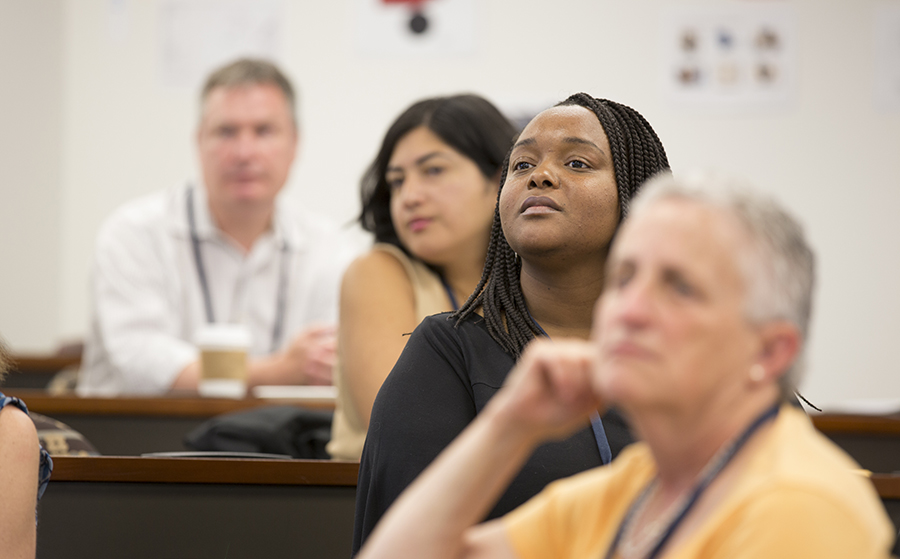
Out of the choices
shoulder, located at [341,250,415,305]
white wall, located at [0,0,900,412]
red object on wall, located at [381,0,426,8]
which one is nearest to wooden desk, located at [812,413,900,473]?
shoulder, located at [341,250,415,305]

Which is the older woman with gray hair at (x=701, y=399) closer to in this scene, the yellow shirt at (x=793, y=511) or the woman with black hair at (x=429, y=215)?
the yellow shirt at (x=793, y=511)

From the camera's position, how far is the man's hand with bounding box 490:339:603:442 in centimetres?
70

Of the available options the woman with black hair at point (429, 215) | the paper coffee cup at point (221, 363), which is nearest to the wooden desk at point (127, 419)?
the paper coffee cup at point (221, 363)

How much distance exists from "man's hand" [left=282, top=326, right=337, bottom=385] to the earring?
7.60 feet

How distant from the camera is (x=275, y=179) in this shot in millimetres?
3486

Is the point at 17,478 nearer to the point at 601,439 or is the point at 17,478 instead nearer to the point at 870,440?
the point at 601,439

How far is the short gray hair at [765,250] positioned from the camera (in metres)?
0.65

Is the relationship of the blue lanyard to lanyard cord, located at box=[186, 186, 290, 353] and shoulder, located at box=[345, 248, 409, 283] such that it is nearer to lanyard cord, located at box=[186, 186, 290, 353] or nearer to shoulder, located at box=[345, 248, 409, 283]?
shoulder, located at box=[345, 248, 409, 283]

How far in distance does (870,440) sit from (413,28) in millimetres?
3035

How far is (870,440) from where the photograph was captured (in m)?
2.34

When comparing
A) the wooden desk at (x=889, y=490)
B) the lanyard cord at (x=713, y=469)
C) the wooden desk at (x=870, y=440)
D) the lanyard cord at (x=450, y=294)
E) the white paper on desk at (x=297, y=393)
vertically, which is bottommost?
the white paper on desk at (x=297, y=393)

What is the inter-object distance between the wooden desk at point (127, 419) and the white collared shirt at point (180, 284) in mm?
766

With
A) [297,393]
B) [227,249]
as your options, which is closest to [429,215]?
[297,393]

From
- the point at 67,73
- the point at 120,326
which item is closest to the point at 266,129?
the point at 120,326
